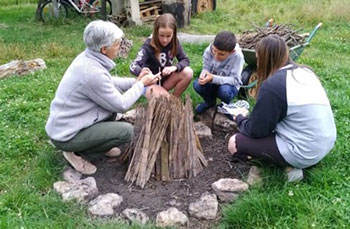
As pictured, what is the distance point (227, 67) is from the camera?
4.61 m

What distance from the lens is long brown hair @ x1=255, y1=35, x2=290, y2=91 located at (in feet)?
10.8

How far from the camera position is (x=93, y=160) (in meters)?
3.95

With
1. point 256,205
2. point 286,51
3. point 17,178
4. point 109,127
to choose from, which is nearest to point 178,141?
point 109,127

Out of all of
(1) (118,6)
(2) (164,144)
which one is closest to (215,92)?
(2) (164,144)

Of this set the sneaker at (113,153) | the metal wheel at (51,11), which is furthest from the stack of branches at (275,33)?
the metal wheel at (51,11)

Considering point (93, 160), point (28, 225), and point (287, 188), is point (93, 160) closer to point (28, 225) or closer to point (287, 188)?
point (28, 225)

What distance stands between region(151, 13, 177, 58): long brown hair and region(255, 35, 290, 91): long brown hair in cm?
121

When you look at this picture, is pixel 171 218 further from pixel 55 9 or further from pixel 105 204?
pixel 55 9

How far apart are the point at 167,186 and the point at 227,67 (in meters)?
1.59

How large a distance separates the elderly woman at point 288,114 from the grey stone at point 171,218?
0.83 meters

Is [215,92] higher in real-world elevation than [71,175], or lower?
higher

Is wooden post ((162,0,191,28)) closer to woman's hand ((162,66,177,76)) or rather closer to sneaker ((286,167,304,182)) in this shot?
woman's hand ((162,66,177,76))

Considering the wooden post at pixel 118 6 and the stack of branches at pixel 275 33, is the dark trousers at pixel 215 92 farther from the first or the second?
the wooden post at pixel 118 6

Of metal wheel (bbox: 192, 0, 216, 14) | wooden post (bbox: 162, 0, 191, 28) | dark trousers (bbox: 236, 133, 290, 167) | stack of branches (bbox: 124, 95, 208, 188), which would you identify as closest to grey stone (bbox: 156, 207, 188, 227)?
stack of branches (bbox: 124, 95, 208, 188)
